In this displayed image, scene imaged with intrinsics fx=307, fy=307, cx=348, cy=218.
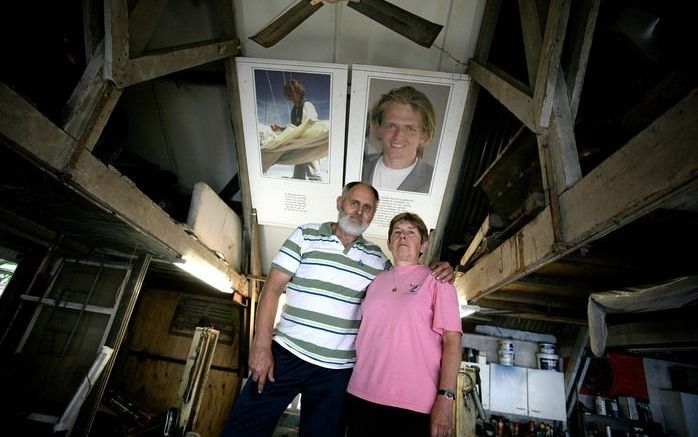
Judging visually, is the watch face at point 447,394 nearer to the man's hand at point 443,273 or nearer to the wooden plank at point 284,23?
the man's hand at point 443,273

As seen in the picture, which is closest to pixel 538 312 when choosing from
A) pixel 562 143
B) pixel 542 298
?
pixel 542 298

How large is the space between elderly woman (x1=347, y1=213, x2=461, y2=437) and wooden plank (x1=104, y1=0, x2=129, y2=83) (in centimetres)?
218

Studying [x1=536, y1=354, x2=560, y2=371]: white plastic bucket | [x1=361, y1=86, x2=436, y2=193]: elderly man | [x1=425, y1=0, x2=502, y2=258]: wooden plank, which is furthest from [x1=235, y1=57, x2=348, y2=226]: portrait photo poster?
[x1=536, y1=354, x2=560, y2=371]: white plastic bucket

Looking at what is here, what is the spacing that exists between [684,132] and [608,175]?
0.36 metres

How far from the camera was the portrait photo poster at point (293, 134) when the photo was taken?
12.4 feet

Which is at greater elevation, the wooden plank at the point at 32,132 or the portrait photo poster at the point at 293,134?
the portrait photo poster at the point at 293,134

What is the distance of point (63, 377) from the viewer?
141 inches

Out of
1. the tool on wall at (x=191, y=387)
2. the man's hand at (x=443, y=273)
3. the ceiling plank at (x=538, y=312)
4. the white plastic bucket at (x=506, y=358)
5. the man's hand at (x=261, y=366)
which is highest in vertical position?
the ceiling plank at (x=538, y=312)

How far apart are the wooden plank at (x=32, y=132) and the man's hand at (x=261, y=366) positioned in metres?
1.53

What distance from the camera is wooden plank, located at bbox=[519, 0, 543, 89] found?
232cm

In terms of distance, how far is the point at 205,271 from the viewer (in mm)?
3904

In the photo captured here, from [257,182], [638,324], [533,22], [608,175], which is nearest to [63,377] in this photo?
[257,182]

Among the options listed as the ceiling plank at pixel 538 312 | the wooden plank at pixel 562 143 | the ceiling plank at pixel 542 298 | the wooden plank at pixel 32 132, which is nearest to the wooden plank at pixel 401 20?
the wooden plank at pixel 562 143

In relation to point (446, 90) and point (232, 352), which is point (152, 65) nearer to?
point (446, 90)
